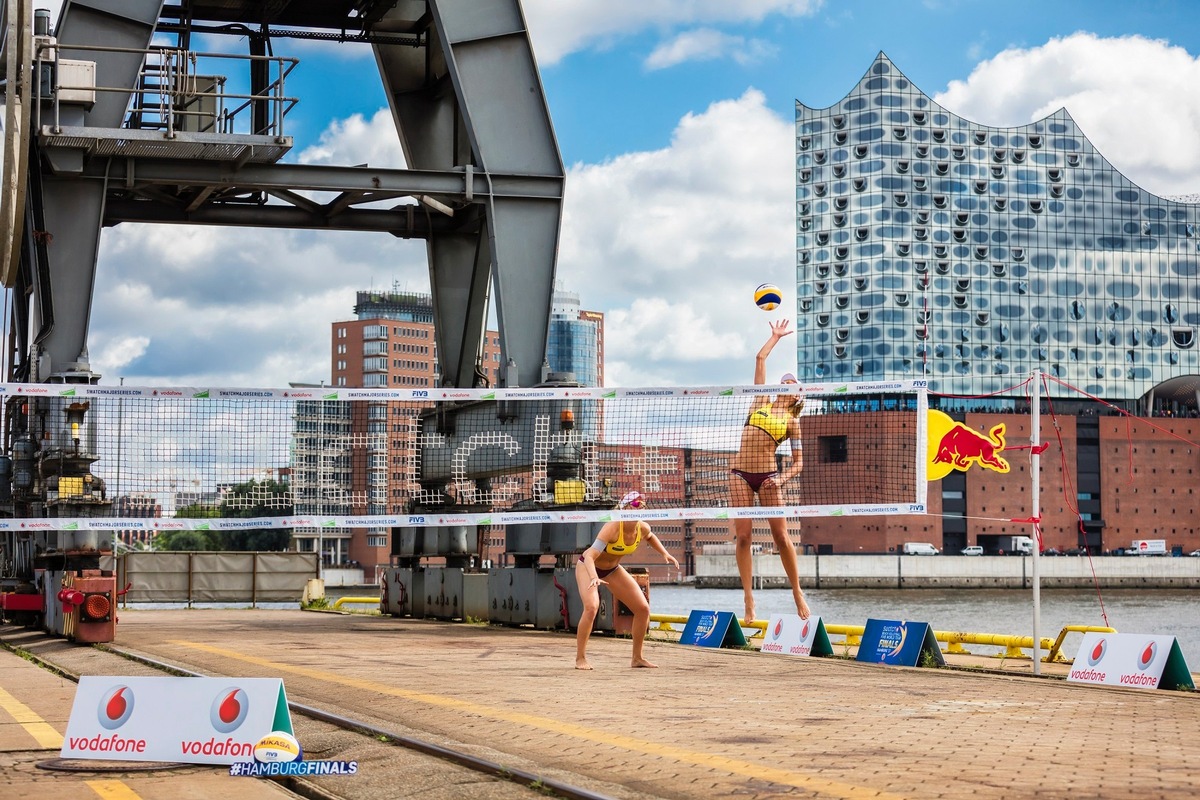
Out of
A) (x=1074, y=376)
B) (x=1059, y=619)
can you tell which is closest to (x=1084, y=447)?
(x=1074, y=376)

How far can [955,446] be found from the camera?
17422 mm

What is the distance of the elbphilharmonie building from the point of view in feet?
527

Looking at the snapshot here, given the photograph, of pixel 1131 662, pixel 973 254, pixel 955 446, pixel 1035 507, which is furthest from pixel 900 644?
pixel 973 254

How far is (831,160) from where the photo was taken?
538ft

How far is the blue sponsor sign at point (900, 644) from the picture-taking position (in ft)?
55.5

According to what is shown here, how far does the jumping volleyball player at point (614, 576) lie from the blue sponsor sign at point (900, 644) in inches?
122

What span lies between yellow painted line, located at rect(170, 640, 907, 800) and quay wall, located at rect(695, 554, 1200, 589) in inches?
5345

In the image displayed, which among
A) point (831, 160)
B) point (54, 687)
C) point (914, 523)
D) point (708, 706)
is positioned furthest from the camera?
point (831, 160)

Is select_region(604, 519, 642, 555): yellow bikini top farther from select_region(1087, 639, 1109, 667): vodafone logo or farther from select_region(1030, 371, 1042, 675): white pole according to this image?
select_region(1087, 639, 1109, 667): vodafone logo

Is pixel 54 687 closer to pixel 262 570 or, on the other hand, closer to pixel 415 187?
pixel 415 187

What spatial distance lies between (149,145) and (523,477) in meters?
7.50

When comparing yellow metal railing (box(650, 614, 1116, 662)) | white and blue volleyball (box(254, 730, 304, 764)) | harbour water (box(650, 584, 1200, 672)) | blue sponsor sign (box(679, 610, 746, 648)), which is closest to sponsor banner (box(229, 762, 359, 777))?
white and blue volleyball (box(254, 730, 304, 764))

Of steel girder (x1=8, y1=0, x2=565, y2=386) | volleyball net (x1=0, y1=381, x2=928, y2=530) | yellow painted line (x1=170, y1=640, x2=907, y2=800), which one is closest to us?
yellow painted line (x1=170, y1=640, x2=907, y2=800)

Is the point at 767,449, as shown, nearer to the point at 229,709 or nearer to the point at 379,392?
the point at 379,392
